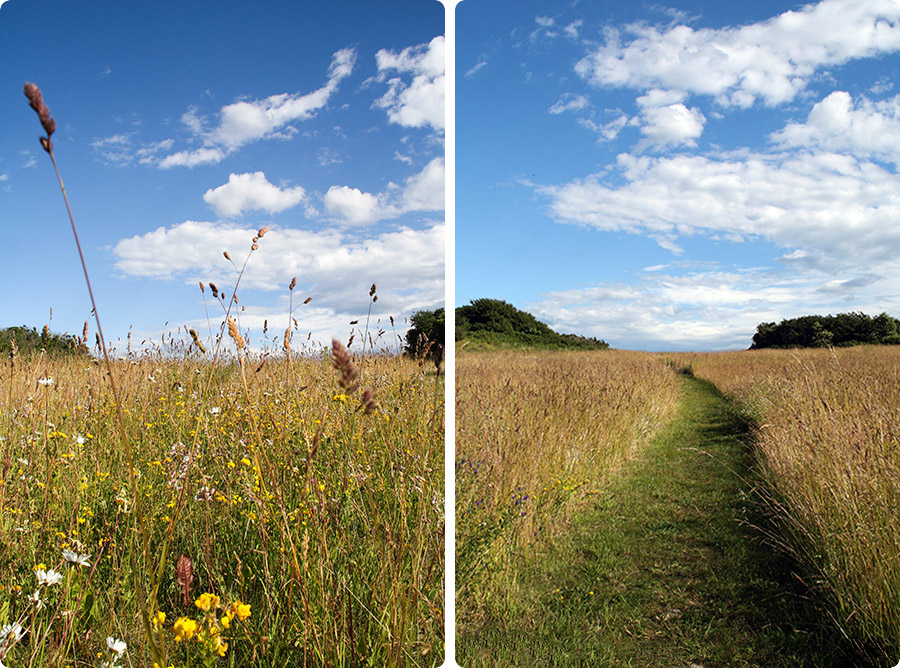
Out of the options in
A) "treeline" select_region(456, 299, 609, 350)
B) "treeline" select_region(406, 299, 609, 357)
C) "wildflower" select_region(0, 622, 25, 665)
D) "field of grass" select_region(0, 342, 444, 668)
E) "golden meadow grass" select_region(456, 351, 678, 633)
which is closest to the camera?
"wildflower" select_region(0, 622, 25, 665)

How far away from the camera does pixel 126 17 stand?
239 cm

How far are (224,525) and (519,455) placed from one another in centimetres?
215

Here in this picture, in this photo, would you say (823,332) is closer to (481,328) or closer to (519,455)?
(481,328)

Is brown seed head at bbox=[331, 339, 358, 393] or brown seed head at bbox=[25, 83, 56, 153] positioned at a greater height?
brown seed head at bbox=[25, 83, 56, 153]

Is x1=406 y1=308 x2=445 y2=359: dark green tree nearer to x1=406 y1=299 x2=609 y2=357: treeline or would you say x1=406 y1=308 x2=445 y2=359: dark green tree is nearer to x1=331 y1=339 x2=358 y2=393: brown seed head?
x1=406 y1=299 x2=609 y2=357: treeline

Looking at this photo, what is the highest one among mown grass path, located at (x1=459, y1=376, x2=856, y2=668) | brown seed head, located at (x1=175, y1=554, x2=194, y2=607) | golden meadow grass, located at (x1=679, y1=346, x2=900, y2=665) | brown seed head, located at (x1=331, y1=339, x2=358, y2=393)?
brown seed head, located at (x1=331, y1=339, x2=358, y2=393)

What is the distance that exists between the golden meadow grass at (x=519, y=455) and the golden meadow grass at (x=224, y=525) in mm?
588

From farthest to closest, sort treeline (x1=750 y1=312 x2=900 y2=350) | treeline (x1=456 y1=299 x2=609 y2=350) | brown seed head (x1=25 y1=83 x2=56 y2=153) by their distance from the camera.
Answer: treeline (x1=750 y1=312 x2=900 y2=350)
treeline (x1=456 y1=299 x2=609 y2=350)
brown seed head (x1=25 y1=83 x2=56 y2=153)

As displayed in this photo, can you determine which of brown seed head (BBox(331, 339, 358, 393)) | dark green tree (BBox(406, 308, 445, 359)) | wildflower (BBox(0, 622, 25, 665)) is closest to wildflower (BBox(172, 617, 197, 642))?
wildflower (BBox(0, 622, 25, 665))

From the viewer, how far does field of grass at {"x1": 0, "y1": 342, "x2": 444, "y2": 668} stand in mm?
1675

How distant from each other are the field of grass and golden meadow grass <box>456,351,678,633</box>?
58 cm

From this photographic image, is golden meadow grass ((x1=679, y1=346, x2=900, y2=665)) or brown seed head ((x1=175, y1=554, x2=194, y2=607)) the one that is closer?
brown seed head ((x1=175, y1=554, x2=194, y2=607))

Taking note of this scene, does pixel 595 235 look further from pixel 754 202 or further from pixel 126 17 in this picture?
pixel 126 17

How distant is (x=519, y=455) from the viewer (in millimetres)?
3826
